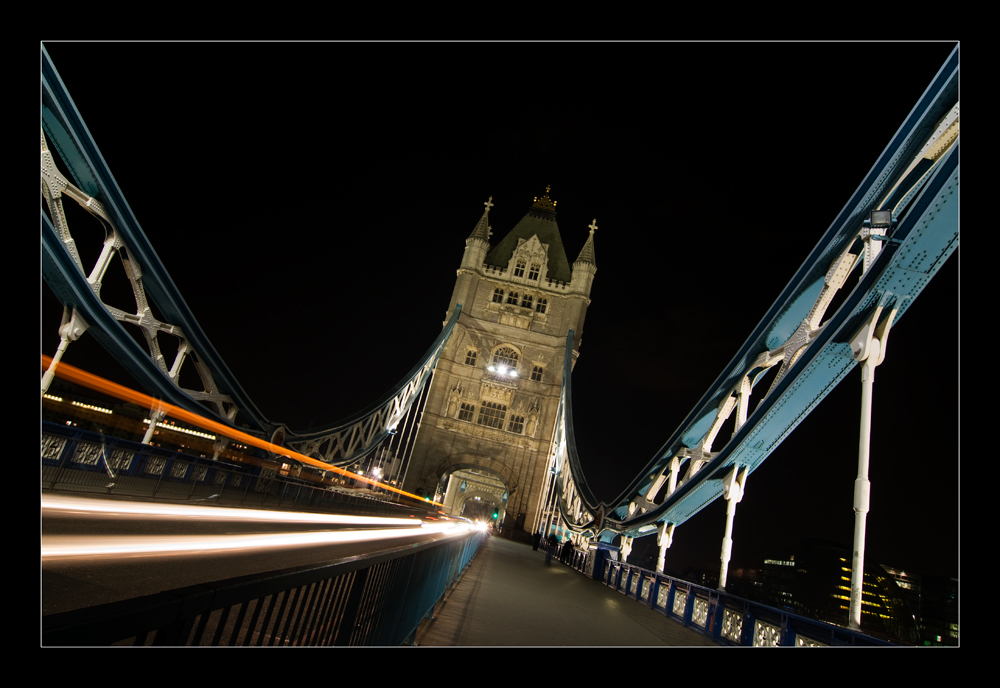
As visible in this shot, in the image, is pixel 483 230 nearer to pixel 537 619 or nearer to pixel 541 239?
pixel 541 239

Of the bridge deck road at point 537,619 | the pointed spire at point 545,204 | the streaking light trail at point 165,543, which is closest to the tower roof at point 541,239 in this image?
the pointed spire at point 545,204

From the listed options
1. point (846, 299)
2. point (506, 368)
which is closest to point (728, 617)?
point (846, 299)

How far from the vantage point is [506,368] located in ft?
138

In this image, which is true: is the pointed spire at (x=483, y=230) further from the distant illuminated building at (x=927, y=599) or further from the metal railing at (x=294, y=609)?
the distant illuminated building at (x=927, y=599)

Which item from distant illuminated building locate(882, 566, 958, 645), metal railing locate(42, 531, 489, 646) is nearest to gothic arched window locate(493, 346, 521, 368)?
metal railing locate(42, 531, 489, 646)

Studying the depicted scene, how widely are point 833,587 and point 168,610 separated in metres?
102

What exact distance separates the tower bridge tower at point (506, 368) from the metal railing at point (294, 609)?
111ft

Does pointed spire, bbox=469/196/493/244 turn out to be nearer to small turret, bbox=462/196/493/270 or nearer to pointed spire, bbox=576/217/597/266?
small turret, bbox=462/196/493/270

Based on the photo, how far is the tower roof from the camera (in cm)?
4628

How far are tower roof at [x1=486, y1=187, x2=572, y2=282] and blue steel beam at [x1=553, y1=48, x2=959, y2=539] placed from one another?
3318 centimetres

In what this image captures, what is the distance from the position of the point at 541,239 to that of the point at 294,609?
4698cm

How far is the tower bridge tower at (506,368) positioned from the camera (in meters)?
39.1
